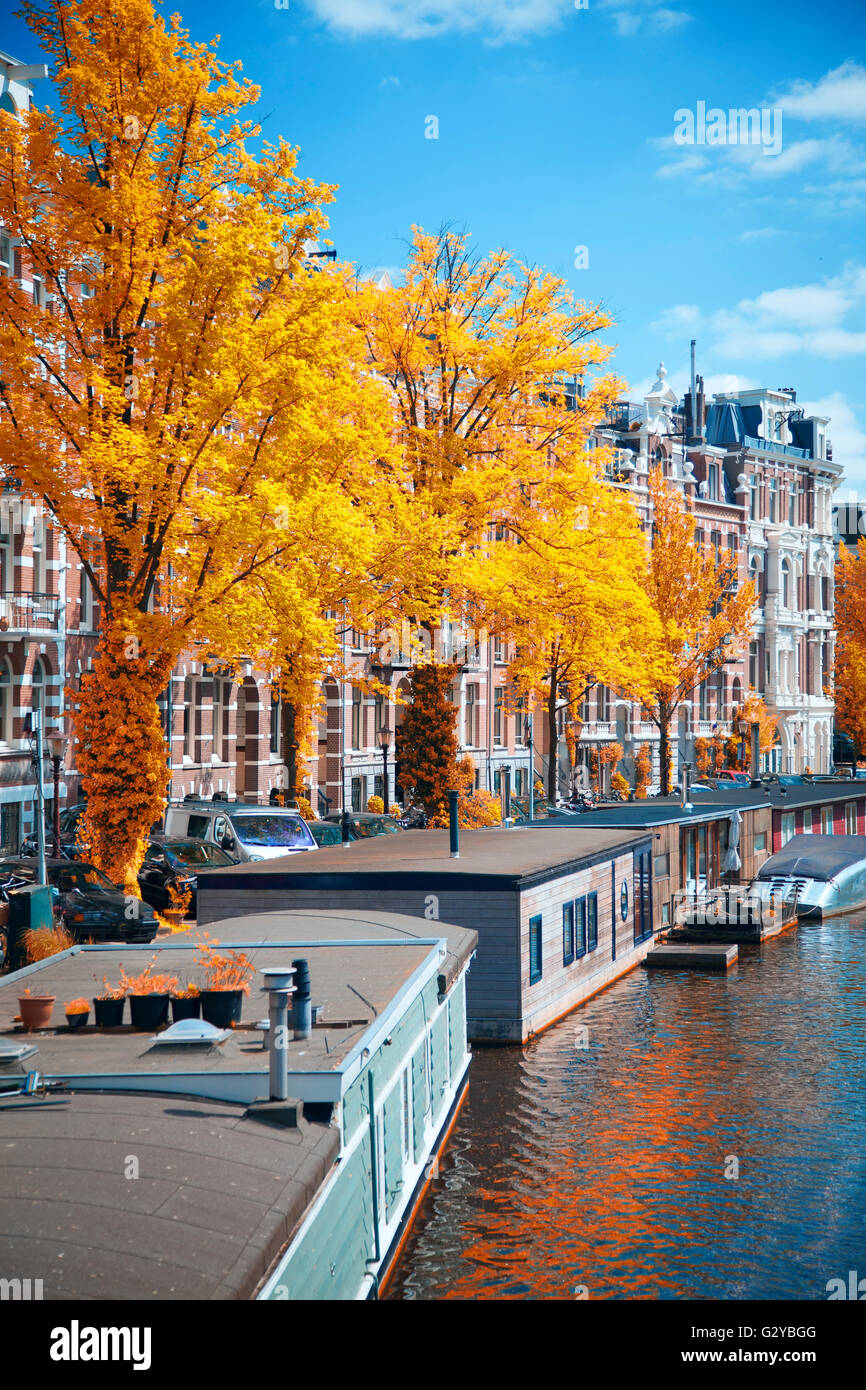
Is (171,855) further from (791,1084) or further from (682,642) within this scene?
(682,642)

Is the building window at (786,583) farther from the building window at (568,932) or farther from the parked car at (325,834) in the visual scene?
the building window at (568,932)

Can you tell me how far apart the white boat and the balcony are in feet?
68.7

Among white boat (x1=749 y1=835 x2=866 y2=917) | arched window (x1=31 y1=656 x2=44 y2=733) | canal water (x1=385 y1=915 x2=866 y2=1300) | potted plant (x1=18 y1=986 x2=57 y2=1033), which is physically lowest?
canal water (x1=385 y1=915 x2=866 y2=1300)

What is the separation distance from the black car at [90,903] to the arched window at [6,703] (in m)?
10.9

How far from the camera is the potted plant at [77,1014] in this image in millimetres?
12047

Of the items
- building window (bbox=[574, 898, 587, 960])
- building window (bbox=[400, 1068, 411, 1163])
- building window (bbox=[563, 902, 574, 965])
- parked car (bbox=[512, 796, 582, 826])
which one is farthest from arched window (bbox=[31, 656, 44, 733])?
building window (bbox=[400, 1068, 411, 1163])

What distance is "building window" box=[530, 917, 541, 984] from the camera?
75.1 ft

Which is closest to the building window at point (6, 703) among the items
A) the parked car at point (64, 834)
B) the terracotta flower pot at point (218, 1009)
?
the parked car at point (64, 834)

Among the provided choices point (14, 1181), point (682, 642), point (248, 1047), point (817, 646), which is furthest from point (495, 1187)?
point (817, 646)

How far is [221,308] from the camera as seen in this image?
74.4 ft

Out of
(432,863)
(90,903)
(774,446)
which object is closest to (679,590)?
(774,446)

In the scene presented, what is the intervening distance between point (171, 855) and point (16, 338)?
544 inches

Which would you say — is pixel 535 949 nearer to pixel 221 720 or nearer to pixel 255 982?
pixel 255 982

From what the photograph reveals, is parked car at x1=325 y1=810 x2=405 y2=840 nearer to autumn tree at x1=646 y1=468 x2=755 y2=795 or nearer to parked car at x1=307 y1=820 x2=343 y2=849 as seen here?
parked car at x1=307 y1=820 x2=343 y2=849
